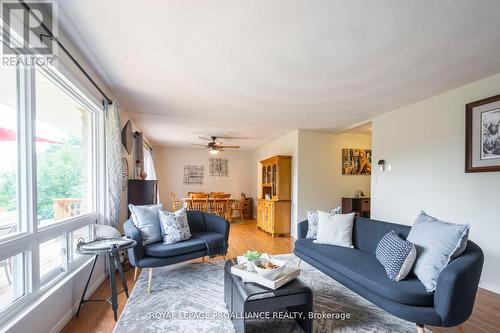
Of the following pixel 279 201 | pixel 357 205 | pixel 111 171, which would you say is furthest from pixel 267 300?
pixel 357 205

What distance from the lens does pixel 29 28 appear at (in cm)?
153

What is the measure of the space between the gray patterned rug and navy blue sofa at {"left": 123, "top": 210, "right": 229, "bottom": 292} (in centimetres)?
25

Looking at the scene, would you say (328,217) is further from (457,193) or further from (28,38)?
(28,38)

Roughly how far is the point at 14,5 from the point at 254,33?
4.98ft

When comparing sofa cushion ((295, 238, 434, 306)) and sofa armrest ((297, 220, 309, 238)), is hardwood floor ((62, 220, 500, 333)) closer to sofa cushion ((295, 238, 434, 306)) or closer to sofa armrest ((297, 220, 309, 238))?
sofa cushion ((295, 238, 434, 306))

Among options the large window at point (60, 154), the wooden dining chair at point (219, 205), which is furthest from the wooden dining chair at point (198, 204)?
the large window at point (60, 154)

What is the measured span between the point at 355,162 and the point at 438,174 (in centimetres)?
236

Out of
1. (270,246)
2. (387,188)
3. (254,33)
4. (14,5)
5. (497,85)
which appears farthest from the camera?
(270,246)

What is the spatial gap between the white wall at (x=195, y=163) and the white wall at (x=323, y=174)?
3.33m

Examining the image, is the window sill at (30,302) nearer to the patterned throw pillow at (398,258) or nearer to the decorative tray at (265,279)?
the decorative tray at (265,279)

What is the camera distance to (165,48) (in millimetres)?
1994

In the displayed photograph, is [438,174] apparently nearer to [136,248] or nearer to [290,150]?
[290,150]

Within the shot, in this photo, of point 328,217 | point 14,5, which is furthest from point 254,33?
point 328,217

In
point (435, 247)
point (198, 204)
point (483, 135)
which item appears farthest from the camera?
point (198, 204)
